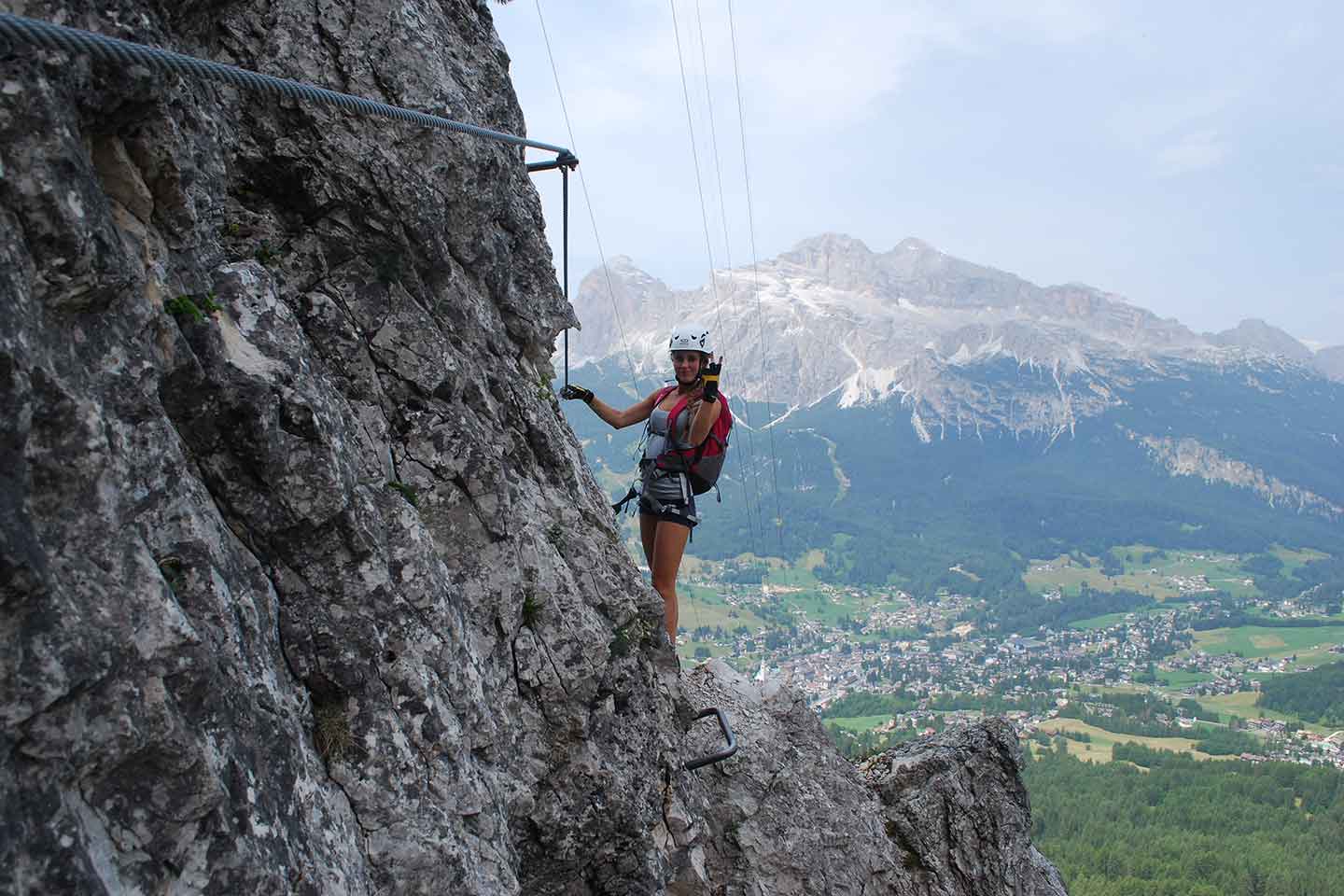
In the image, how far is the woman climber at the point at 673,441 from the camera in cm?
1094

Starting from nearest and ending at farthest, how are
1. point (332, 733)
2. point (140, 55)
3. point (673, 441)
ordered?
1. point (140, 55)
2. point (332, 733)
3. point (673, 441)

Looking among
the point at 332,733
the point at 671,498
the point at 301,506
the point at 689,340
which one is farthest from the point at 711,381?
the point at 332,733

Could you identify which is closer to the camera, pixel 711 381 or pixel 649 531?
pixel 711 381

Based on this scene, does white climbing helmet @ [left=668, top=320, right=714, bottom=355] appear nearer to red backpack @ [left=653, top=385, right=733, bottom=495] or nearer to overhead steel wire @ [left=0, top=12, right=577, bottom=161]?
red backpack @ [left=653, top=385, right=733, bottom=495]

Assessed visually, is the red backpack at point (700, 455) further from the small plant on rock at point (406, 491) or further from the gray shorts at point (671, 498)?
the small plant on rock at point (406, 491)

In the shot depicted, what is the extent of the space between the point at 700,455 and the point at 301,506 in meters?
6.07

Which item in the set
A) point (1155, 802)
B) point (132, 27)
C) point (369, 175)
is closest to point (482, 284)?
point (369, 175)

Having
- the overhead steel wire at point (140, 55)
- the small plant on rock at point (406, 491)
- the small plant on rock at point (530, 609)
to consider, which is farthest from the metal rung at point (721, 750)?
the overhead steel wire at point (140, 55)

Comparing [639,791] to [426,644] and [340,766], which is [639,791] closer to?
[426,644]

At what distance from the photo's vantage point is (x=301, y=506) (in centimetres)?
563

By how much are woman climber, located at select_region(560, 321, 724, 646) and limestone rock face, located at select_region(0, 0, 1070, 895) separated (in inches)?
38.7

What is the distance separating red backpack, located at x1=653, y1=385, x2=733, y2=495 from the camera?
11.1 m

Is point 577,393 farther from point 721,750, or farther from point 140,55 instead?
point 140,55

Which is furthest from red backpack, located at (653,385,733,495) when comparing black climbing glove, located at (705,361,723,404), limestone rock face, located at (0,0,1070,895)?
limestone rock face, located at (0,0,1070,895)
